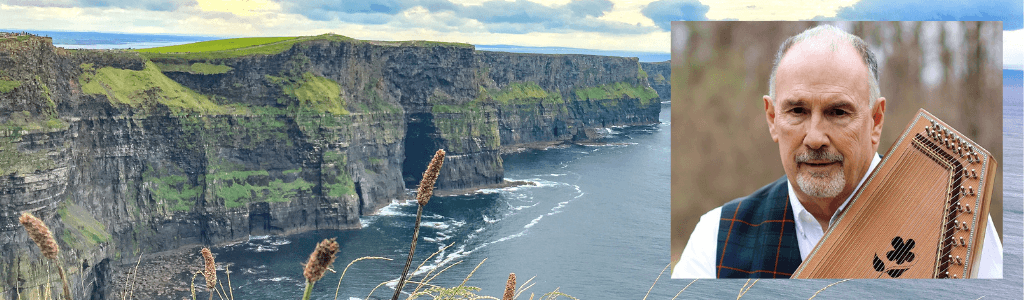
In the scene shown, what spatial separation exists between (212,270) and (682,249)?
16.0ft

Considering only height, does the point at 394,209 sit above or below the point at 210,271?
below

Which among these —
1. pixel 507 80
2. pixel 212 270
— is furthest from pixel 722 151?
pixel 507 80

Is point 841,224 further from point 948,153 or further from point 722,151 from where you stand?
point 722,151

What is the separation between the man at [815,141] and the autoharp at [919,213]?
0.54 feet

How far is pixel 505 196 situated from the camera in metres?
69.1

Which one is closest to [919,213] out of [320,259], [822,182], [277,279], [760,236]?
[822,182]

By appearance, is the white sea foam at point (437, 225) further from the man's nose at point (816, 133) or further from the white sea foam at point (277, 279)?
the man's nose at point (816, 133)

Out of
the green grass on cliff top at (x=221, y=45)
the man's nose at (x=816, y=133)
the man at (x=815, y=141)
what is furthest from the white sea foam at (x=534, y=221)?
the man's nose at (x=816, y=133)

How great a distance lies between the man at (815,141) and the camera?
551cm

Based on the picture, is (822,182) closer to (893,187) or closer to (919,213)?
(893,187)

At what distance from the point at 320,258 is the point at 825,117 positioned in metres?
4.70

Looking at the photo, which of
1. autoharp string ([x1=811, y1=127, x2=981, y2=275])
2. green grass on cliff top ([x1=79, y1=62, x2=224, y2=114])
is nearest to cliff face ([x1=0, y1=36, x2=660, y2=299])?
green grass on cliff top ([x1=79, y1=62, x2=224, y2=114])

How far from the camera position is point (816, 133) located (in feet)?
18.2

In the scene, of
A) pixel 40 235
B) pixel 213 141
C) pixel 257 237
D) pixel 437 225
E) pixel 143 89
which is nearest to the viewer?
pixel 40 235
